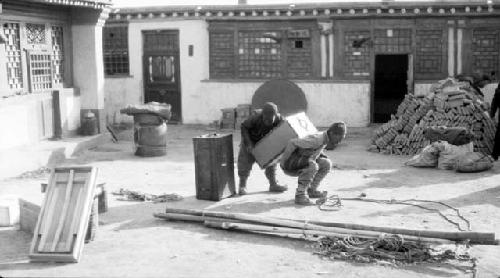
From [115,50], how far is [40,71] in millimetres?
6006

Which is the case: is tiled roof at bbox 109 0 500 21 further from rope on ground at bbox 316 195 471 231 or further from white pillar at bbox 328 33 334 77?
rope on ground at bbox 316 195 471 231

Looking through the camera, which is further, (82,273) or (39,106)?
(39,106)

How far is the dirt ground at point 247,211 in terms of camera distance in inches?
261

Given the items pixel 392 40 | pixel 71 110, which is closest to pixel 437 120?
pixel 392 40

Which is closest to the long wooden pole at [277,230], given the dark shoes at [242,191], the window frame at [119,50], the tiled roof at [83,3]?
the dark shoes at [242,191]

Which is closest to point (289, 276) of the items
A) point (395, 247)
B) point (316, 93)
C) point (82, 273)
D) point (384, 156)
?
point (395, 247)

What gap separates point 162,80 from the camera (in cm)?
2028

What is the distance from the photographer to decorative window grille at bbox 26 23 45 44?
13922mm

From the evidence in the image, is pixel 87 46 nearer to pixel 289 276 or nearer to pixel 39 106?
pixel 39 106

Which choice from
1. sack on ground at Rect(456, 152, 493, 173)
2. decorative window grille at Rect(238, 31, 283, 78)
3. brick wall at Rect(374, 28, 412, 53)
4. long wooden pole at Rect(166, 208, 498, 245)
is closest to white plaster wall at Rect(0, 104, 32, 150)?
long wooden pole at Rect(166, 208, 498, 245)

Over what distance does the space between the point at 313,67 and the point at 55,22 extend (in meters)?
7.66

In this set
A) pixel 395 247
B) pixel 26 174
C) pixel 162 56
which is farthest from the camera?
pixel 162 56

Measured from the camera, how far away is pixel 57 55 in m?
15.3

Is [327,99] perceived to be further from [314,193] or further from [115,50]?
[314,193]
